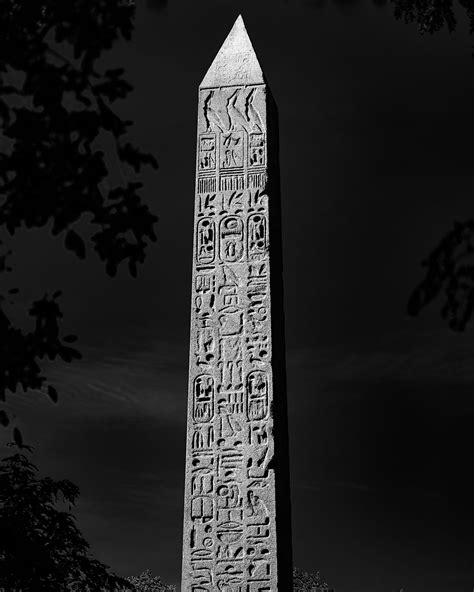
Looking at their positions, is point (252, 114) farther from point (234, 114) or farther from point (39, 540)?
point (39, 540)

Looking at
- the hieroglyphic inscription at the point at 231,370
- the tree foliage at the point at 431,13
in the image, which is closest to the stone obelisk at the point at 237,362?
the hieroglyphic inscription at the point at 231,370

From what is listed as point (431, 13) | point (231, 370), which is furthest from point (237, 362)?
point (431, 13)

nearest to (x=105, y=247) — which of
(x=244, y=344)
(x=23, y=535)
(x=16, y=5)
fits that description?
(x=16, y=5)

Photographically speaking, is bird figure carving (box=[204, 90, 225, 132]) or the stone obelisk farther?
bird figure carving (box=[204, 90, 225, 132])

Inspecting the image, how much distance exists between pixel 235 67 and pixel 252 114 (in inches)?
22.4

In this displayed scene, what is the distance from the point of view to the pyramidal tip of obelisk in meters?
11.5

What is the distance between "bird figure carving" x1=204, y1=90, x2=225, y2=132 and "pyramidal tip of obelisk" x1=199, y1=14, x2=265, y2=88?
145 millimetres

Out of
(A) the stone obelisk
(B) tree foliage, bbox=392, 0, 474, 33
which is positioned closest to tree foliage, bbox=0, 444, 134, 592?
(A) the stone obelisk

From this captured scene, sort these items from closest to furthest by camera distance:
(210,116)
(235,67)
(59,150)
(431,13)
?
(59,150) → (431,13) → (210,116) → (235,67)

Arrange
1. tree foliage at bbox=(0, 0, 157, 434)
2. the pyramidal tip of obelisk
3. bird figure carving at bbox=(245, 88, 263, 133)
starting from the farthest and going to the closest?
the pyramidal tip of obelisk → bird figure carving at bbox=(245, 88, 263, 133) → tree foliage at bbox=(0, 0, 157, 434)

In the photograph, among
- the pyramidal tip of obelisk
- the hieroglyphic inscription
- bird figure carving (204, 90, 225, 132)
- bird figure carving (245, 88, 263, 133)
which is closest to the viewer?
the hieroglyphic inscription

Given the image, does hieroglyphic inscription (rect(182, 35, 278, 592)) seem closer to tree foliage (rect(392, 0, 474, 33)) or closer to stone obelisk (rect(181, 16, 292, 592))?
stone obelisk (rect(181, 16, 292, 592))

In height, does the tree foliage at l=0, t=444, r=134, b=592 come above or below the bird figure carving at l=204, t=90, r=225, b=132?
below

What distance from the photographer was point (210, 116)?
1139cm
